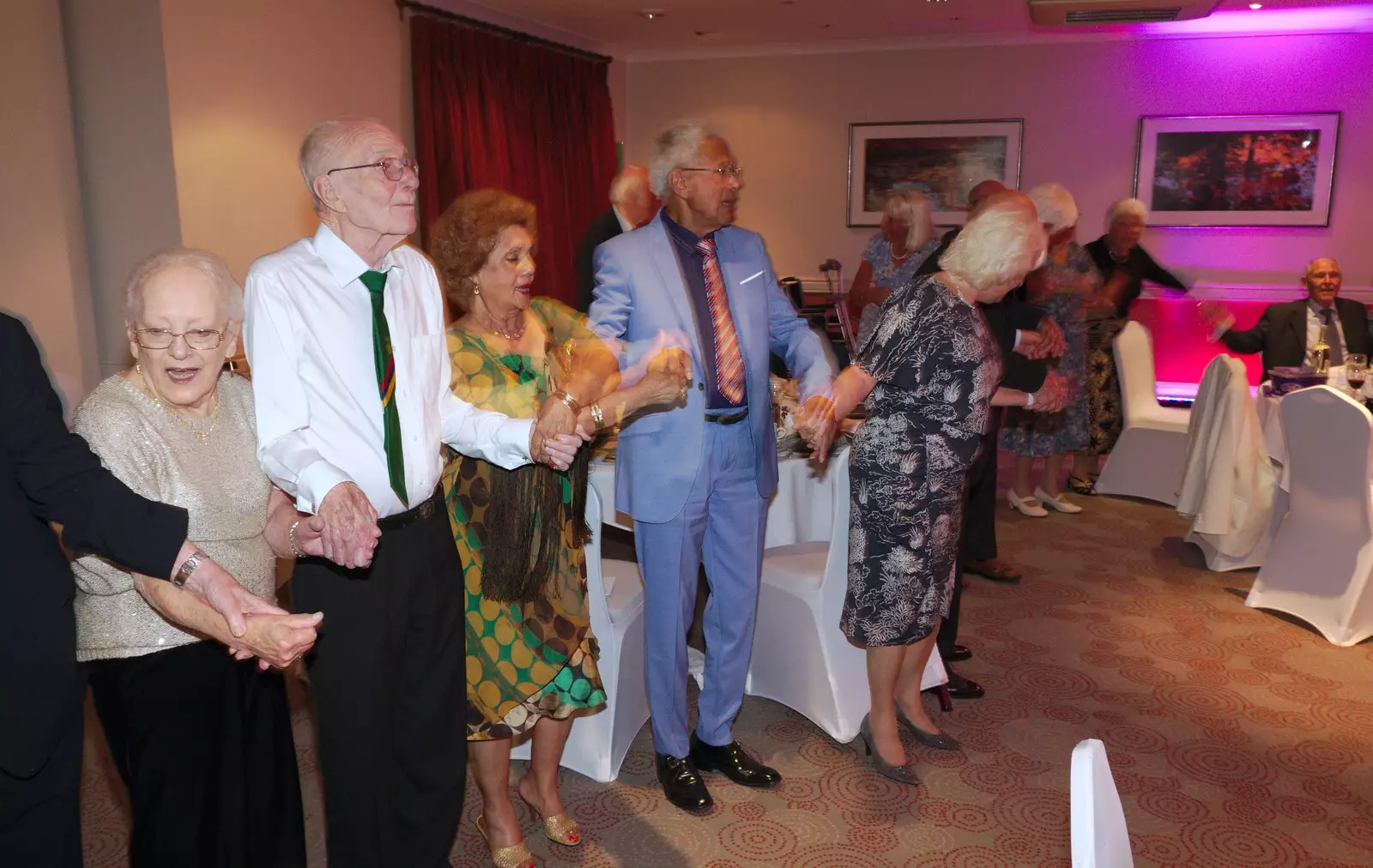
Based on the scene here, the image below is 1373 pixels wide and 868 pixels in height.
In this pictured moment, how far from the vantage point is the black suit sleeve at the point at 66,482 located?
59.8 inches

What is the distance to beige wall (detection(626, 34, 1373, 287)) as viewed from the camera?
8109 mm

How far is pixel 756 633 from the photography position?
354 cm

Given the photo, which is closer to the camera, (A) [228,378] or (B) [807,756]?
(A) [228,378]

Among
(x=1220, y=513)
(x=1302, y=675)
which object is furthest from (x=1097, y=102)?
(x=1302, y=675)

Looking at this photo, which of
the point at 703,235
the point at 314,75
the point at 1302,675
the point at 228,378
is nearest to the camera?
the point at 228,378

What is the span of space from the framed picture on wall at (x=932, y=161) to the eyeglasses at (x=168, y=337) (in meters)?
7.77

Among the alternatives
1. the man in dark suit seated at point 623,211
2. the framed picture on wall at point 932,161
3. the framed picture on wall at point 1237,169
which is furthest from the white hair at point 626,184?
the framed picture on wall at point 1237,169

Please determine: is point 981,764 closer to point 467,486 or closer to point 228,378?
point 467,486

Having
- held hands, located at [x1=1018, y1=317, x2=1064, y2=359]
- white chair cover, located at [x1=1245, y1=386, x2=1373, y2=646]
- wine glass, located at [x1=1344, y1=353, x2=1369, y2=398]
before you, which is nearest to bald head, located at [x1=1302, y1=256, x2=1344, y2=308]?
wine glass, located at [x1=1344, y1=353, x2=1369, y2=398]

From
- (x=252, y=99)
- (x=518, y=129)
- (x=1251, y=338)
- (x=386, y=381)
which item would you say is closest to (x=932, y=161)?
(x=518, y=129)

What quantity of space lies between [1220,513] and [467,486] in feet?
13.1

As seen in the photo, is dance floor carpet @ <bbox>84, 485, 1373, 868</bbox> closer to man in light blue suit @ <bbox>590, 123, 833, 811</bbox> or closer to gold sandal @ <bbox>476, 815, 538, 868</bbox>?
gold sandal @ <bbox>476, 815, 538, 868</bbox>

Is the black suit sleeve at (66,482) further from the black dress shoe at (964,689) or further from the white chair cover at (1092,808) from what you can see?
the black dress shoe at (964,689)

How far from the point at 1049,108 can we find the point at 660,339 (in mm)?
7358
